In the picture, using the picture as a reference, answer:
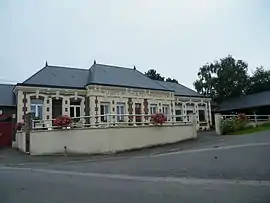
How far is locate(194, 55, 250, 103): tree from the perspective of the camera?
5172 cm

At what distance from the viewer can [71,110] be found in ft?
101

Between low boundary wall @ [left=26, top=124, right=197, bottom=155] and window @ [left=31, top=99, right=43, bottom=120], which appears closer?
low boundary wall @ [left=26, top=124, right=197, bottom=155]

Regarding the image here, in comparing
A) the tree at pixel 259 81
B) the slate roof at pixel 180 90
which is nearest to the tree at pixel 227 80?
the tree at pixel 259 81

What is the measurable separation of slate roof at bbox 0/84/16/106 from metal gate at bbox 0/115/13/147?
4.39 feet

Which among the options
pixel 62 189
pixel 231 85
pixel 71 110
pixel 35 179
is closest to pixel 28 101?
pixel 71 110

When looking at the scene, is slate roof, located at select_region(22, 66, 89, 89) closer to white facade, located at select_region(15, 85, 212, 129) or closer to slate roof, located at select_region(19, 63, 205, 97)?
slate roof, located at select_region(19, 63, 205, 97)

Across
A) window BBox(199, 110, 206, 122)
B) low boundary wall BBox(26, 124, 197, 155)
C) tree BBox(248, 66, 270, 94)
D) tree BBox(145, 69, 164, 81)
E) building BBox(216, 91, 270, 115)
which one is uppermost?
tree BBox(145, 69, 164, 81)

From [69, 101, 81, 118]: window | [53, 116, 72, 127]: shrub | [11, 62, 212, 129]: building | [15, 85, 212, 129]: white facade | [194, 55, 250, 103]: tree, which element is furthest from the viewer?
[194, 55, 250, 103]: tree

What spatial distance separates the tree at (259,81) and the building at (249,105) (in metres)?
6.10

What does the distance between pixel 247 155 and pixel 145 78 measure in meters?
23.1

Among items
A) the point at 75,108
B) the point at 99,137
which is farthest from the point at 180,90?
the point at 99,137

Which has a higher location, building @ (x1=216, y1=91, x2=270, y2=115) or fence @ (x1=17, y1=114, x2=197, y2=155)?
building @ (x1=216, y1=91, x2=270, y2=115)

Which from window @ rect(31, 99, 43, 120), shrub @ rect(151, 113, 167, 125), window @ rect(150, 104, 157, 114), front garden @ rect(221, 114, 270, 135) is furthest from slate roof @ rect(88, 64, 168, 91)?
shrub @ rect(151, 113, 167, 125)

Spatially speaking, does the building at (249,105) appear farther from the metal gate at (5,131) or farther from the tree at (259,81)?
the metal gate at (5,131)
